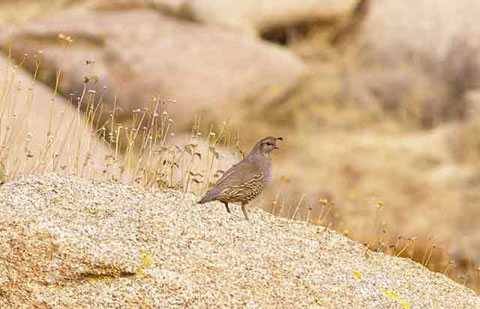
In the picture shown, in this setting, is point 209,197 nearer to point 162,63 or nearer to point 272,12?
point 162,63

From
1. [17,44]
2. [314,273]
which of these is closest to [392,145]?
[17,44]

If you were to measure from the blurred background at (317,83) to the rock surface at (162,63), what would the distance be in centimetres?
1

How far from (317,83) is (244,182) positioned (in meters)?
7.06

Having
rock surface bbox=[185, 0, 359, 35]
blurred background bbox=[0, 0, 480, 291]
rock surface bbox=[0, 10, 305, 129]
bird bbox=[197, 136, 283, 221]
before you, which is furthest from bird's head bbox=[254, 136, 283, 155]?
rock surface bbox=[185, 0, 359, 35]

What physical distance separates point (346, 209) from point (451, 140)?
6.31 ft

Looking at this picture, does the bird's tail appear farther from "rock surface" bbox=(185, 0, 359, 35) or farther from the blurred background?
"rock surface" bbox=(185, 0, 359, 35)

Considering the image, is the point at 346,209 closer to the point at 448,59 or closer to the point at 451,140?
the point at 451,140

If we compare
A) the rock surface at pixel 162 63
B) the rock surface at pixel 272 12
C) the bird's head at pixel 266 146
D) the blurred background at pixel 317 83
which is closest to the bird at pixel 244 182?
the bird's head at pixel 266 146

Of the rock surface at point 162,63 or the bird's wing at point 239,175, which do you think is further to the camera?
the rock surface at point 162,63

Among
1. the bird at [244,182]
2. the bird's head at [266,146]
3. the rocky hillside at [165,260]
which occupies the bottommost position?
the rocky hillside at [165,260]

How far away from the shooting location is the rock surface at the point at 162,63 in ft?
35.2

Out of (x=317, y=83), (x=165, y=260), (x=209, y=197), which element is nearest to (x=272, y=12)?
(x=317, y=83)

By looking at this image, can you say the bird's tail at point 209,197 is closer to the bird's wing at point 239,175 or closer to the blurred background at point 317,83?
the bird's wing at point 239,175

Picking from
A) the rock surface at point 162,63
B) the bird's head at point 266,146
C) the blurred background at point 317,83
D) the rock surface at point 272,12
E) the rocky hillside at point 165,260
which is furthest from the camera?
the rock surface at point 272,12
